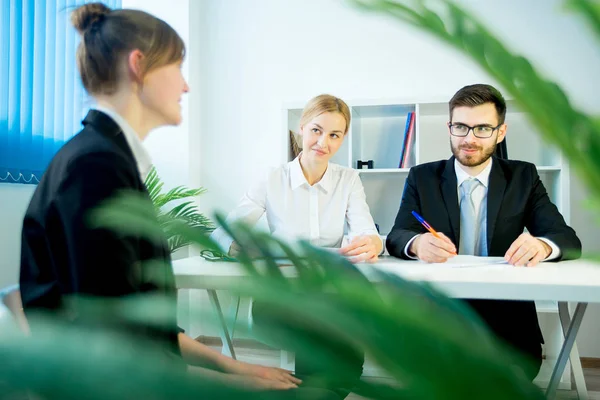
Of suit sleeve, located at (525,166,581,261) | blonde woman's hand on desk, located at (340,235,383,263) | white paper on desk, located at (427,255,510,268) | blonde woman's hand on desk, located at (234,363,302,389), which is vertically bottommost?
blonde woman's hand on desk, located at (234,363,302,389)

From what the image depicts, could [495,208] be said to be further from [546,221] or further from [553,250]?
[553,250]

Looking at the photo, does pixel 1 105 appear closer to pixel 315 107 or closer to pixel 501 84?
pixel 315 107

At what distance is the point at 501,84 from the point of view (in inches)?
5.4

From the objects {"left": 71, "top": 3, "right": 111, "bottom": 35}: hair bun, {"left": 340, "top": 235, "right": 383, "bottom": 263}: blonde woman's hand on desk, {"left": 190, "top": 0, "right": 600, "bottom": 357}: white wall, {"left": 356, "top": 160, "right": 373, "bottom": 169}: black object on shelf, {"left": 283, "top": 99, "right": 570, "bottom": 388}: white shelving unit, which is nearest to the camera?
{"left": 71, "top": 3, "right": 111, "bottom": 35}: hair bun

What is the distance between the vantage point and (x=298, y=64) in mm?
3732

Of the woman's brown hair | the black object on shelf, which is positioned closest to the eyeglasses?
the black object on shelf

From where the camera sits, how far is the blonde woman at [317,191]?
2.42 m

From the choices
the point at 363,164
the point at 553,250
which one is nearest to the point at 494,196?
the point at 553,250

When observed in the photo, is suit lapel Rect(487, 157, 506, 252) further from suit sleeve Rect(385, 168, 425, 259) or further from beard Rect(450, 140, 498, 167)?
suit sleeve Rect(385, 168, 425, 259)

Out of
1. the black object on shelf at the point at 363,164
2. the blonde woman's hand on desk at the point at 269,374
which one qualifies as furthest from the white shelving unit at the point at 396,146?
the blonde woman's hand on desk at the point at 269,374

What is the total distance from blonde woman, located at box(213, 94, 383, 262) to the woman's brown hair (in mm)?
1321

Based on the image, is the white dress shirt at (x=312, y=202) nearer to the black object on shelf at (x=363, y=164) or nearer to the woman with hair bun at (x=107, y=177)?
the black object on shelf at (x=363, y=164)

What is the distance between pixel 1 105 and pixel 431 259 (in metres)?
1.94

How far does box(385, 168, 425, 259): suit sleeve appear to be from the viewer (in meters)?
1.93
